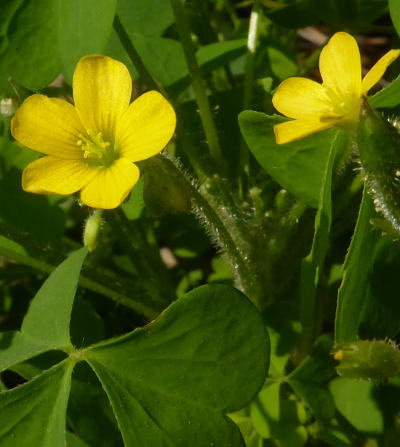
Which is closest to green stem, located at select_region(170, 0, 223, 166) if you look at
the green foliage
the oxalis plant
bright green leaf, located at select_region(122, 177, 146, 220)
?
the oxalis plant

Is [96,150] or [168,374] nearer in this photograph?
[168,374]

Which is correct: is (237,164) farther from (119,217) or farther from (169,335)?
(169,335)

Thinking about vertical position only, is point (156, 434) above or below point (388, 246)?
below

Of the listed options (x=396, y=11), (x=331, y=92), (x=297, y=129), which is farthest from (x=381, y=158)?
(x=396, y=11)

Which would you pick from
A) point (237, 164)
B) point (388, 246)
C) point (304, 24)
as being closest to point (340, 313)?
point (388, 246)

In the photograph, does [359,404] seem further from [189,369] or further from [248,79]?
[248,79]

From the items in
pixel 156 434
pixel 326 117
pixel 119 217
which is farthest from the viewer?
pixel 119 217

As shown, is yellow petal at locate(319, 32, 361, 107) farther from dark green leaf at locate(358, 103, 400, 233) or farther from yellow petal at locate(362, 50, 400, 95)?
dark green leaf at locate(358, 103, 400, 233)
